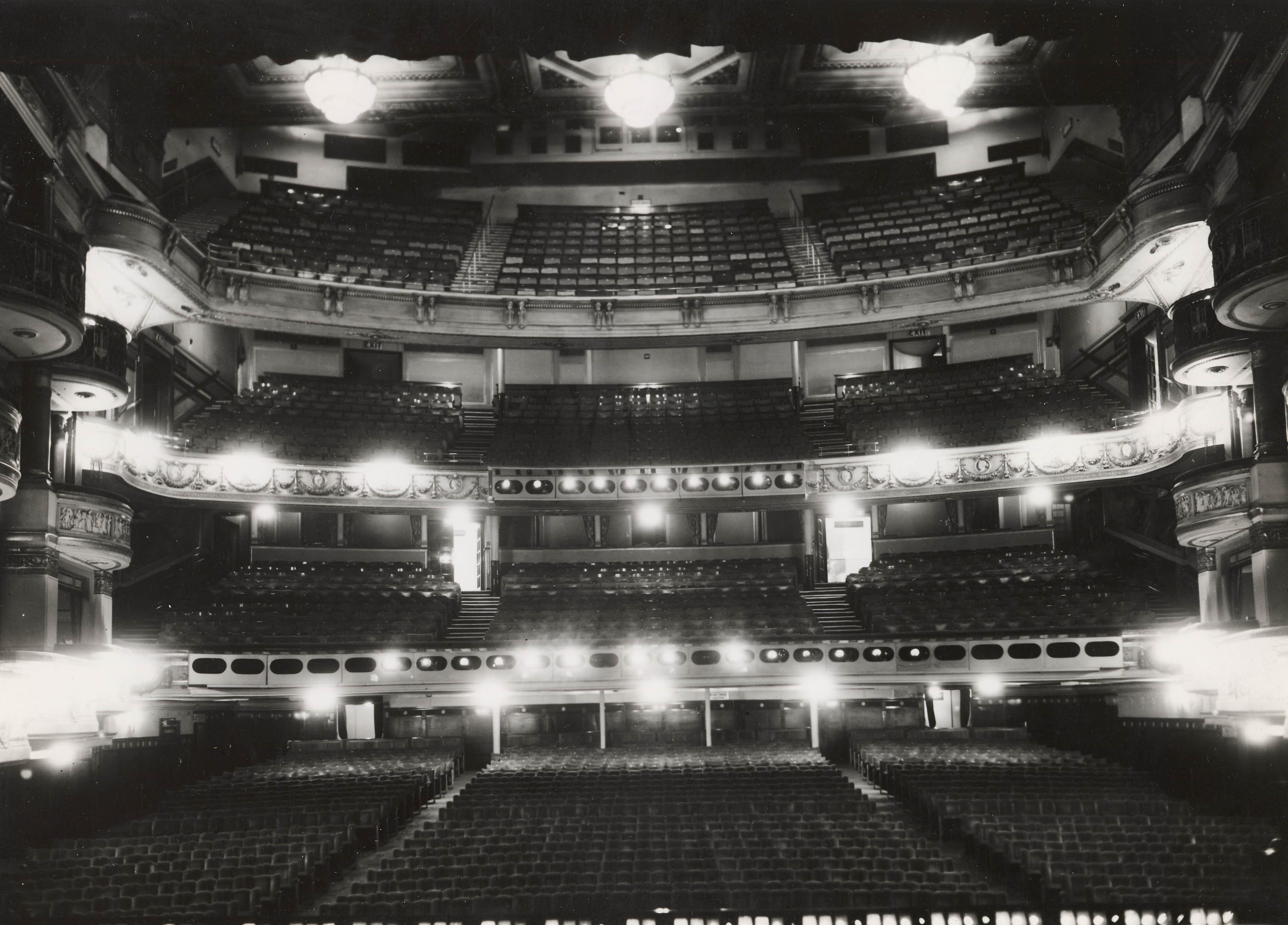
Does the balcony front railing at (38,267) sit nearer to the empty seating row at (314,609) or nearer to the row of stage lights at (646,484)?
the empty seating row at (314,609)

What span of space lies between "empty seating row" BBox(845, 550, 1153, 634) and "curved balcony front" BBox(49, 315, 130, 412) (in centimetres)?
1179

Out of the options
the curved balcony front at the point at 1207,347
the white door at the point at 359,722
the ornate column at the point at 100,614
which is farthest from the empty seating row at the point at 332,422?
the curved balcony front at the point at 1207,347

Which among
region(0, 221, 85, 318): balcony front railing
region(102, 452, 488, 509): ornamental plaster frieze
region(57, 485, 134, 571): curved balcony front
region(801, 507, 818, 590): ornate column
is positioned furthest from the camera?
region(801, 507, 818, 590): ornate column

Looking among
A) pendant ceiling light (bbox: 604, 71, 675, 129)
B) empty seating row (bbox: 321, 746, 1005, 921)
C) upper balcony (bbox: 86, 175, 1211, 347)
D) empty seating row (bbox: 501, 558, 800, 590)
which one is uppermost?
pendant ceiling light (bbox: 604, 71, 675, 129)

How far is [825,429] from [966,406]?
9.39 feet

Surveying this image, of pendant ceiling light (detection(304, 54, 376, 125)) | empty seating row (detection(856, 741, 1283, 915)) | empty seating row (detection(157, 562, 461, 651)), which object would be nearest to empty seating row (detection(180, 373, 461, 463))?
A: empty seating row (detection(157, 562, 461, 651))

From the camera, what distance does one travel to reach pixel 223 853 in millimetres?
9469

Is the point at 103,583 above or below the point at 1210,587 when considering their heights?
above

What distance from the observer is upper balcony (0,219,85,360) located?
9.46 meters

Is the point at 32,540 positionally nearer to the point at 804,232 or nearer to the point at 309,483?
Result: the point at 309,483

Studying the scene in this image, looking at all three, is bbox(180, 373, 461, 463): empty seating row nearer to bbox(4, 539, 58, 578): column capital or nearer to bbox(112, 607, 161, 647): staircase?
bbox(112, 607, 161, 647): staircase

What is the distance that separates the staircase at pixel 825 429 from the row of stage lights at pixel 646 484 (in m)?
1.31

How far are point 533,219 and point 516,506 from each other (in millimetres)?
7891

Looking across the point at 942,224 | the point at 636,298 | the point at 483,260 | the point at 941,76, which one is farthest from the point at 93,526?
the point at 942,224
